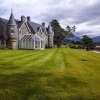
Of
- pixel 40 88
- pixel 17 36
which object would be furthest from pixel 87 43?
pixel 40 88

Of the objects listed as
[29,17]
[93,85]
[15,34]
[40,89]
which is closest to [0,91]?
[40,89]

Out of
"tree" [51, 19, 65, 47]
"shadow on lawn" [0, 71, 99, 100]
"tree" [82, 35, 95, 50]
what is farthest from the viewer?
"tree" [82, 35, 95, 50]

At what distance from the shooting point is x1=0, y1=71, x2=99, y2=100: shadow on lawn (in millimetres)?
8562

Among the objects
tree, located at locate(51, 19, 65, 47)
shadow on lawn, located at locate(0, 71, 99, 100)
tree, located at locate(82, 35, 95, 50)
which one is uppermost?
tree, located at locate(51, 19, 65, 47)

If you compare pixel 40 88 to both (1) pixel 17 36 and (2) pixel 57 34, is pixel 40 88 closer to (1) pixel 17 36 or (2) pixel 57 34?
(1) pixel 17 36

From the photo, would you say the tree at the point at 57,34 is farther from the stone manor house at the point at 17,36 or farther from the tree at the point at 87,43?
the stone manor house at the point at 17,36

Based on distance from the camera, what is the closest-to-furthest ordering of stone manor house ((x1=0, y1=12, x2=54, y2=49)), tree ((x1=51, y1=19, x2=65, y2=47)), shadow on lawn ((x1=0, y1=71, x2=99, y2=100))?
1. shadow on lawn ((x1=0, y1=71, x2=99, y2=100))
2. stone manor house ((x1=0, y1=12, x2=54, y2=49))
3. tree ((x1=51, y1=19, x2=65, y2=47))

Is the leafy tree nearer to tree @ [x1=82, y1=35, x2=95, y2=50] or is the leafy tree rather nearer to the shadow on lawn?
tree @ [x1=82, y1=35, x2=95, y2=50]

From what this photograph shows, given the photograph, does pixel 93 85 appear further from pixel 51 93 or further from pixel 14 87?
pixel 14 87

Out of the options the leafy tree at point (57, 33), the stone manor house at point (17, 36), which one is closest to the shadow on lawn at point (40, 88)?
the stone manor house at point (17, 36)

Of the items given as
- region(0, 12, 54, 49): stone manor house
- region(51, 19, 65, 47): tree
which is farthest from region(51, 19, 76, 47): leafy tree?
region(0, 12, 54, 49): stone manor house

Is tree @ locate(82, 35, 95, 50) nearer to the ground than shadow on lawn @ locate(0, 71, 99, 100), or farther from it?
farther from it

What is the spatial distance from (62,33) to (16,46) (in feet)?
152

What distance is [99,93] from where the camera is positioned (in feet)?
30.5
